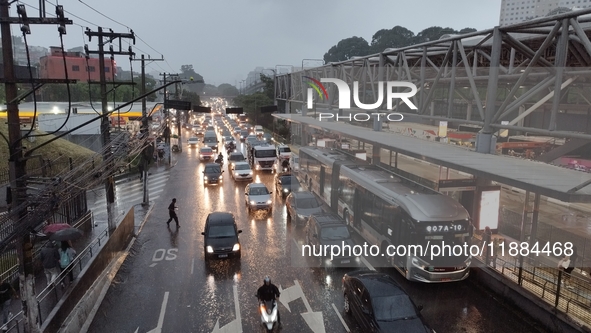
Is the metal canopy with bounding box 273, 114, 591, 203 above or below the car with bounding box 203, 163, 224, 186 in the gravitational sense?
above

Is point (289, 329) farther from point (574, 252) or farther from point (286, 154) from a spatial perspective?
point (286, 154)

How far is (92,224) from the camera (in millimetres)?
20578

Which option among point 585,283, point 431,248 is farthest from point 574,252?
point 431,248

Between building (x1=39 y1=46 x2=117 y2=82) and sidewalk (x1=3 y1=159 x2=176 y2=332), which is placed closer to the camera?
sidewalk (x1=3 y1=159 x2=176 y2=332)

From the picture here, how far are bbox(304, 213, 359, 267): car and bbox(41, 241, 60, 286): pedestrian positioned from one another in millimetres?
8934

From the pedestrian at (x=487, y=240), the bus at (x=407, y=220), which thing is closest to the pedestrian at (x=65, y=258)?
the bus at (x=407, y=220)

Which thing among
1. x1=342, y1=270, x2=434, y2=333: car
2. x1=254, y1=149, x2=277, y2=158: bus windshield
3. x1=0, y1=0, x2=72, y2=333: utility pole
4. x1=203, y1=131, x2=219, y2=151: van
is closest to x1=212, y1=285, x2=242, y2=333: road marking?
x1=342, y1=270, x2=434, y2=333: car

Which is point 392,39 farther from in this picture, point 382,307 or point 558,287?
point 382,307

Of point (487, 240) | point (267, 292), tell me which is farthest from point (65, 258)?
point (487, 240)

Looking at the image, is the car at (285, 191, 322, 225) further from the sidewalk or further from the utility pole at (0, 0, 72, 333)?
the utility pole at (0, 0, 72, 333)

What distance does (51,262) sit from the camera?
12.9 m

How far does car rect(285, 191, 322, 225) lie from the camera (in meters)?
20.7

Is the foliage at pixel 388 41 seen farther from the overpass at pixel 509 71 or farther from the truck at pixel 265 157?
the overpass at pixel 509 71

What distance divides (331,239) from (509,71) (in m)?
9.16
